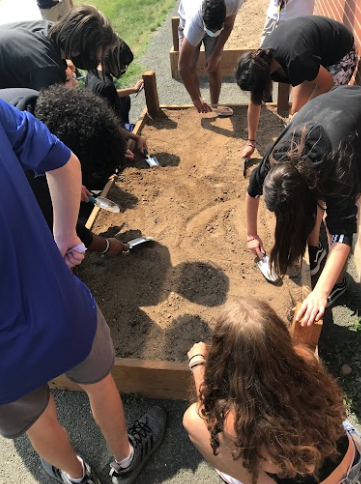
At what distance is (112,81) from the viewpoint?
147 inches

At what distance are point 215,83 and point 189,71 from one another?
0.63 meters

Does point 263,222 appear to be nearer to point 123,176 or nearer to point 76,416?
point 123,176

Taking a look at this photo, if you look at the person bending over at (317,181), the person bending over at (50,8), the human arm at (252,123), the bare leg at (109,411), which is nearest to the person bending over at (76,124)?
the person bending over at (317,181)

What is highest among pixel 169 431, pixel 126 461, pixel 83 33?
pixel 83 33

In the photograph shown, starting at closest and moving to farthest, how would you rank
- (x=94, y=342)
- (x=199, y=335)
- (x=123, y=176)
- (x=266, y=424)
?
(x=266, y=424) → (x=94, y=342) → (x=199, y=335) → (x=123, y=176)

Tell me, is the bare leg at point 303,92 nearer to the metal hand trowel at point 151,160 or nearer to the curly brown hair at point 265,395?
the metal hand trowel at point 151,160

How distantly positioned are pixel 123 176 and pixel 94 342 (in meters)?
2.58

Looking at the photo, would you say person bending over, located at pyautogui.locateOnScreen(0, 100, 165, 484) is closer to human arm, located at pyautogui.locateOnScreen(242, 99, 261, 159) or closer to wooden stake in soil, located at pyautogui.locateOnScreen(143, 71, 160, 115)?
human arm, located at pyautogui.locateOnScreen(242, 99, 261, 159)

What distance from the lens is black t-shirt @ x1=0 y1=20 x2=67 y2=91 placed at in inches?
107

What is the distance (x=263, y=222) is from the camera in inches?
128

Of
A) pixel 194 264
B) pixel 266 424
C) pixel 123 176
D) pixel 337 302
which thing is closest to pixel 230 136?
pixel 123 176

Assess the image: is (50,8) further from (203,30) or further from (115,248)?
(115,248)

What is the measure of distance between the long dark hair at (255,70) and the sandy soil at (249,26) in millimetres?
3311

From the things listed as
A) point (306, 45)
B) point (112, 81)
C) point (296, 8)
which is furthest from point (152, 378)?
point (296, 8)
